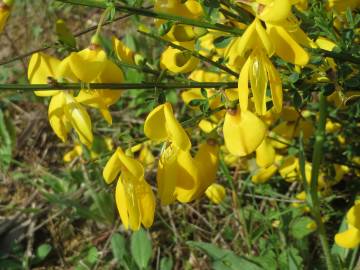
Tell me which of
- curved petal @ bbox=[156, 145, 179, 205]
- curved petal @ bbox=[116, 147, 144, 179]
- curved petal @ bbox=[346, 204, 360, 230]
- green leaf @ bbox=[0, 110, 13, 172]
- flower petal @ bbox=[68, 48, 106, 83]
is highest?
flower petal @ bbox=[68, 48, 106, 83]

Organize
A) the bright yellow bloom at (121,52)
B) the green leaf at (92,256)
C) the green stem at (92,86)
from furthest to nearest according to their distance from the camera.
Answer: the green leaf at (92,256)
the bright yellow bloom at (121,52)
the green stem at (92,86)

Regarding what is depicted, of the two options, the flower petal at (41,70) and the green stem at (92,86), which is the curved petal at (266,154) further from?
the flower petal at (41,70)

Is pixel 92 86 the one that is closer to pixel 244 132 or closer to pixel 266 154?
pixel 244 132


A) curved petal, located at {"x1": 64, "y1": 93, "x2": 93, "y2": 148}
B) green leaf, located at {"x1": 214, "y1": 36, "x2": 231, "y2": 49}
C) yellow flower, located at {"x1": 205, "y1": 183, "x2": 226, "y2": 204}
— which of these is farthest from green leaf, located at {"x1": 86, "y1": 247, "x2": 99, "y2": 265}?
green leaf, located at {"x1": 214, "y1": 36, "x2": 231, "y2": 49}

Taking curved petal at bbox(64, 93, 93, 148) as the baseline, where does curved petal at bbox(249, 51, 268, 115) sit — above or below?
above

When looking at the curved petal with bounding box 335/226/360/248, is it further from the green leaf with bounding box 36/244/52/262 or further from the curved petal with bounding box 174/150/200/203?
the green leaf with bounding box 36/244/52/262

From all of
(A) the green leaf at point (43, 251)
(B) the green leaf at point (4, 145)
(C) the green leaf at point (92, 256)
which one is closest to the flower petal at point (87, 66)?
(C) the green leaf at point (92, 256)
